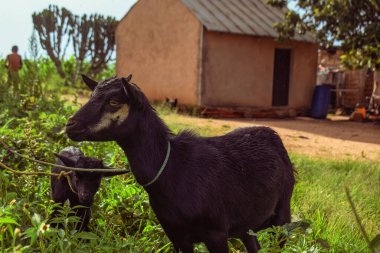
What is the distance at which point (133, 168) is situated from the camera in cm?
289

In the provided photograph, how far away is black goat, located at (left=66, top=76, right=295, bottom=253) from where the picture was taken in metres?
2.78

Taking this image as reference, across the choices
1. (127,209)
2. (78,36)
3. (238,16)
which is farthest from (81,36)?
(127,209)

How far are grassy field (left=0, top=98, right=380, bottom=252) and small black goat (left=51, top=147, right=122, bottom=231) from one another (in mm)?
140

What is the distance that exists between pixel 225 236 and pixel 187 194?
0.38 m

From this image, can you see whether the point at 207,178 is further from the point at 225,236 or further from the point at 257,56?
the point at 257,56

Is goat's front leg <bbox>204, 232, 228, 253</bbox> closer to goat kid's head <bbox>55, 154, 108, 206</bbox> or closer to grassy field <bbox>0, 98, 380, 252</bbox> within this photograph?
grassy field <bbox>0, 98, 380, 252</bbox>

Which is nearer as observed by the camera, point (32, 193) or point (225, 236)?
point (225, 236)

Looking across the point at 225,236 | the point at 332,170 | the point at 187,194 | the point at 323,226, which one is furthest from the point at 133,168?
the point at 332,170

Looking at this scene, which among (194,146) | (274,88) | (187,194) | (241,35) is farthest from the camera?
(274,88)

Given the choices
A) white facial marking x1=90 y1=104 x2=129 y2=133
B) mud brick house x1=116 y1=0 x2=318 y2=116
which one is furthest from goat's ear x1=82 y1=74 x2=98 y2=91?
mud brick house x1=116 y1=0 x2=318 y2=116

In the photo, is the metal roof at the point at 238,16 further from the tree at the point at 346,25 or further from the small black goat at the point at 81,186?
the small black goat at the point at 81,186

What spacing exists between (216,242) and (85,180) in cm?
137

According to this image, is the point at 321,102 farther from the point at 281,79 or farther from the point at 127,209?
the point at 127,209

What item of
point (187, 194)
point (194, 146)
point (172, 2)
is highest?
point (172, 2)
